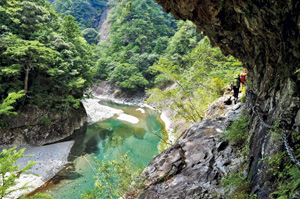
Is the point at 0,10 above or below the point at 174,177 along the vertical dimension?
above

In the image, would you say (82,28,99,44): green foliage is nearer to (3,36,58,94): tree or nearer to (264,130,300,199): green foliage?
(3,36,58,94): tree

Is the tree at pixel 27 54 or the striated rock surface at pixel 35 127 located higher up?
the tree at pixel 27 54

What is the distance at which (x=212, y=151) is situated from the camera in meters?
4.82

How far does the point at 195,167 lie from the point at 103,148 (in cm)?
1077

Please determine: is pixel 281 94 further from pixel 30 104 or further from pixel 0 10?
pixel 0 10

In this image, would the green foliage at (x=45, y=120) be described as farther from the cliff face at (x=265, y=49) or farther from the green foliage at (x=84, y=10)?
the green foliage at (x=84, y=10)

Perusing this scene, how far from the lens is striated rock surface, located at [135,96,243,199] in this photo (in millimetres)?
3895

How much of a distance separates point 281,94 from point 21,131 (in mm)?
15393

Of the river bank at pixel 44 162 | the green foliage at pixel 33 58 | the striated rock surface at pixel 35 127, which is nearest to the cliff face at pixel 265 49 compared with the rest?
the river bank at pixel 44 162

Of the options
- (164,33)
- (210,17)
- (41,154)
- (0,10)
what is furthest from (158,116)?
(164,33)

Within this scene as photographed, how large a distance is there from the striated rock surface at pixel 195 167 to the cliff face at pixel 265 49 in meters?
1.01

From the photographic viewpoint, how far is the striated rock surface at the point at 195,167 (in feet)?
12.8

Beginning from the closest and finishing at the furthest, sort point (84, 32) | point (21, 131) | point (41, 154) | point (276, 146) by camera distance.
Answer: point (276, 146), point (41, 154), point (21, 131), point (84, 32)

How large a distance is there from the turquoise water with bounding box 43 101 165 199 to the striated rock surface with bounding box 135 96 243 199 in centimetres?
154
